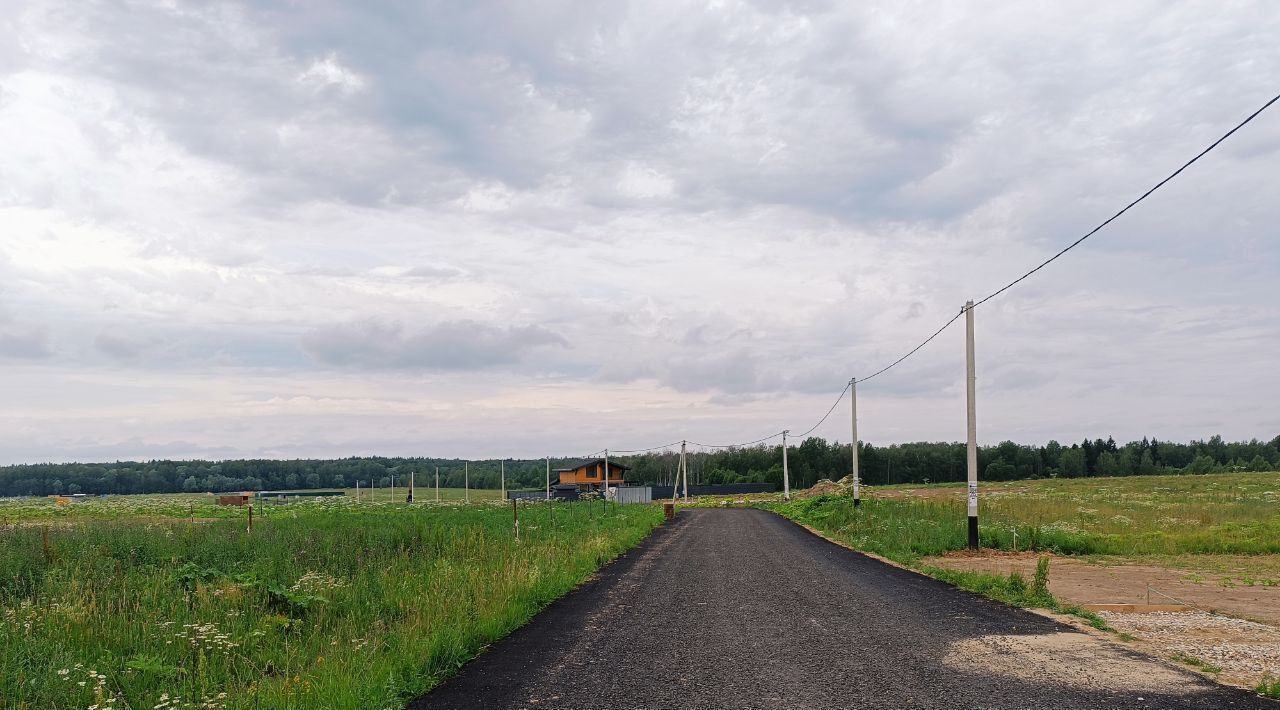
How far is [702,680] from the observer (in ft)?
27.2

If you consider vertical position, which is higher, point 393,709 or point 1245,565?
point 393,709

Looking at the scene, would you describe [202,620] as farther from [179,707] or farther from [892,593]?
[892,593]

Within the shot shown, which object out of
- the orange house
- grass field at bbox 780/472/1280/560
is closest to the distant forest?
the orange house

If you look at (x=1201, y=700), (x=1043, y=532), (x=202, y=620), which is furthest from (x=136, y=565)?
(x=1043, y=532)

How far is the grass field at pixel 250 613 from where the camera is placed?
7.72 m

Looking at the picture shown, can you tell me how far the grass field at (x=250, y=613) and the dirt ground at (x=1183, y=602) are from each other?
8.38 metres

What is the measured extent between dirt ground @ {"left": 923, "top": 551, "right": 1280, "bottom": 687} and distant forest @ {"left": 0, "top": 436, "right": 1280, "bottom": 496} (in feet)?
359

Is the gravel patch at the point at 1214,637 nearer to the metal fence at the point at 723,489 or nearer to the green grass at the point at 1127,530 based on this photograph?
the green grass at the point at 1127,530

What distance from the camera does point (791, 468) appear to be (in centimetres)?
14025

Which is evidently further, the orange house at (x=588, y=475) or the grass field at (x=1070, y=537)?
the orange house at (x=588, y=475)

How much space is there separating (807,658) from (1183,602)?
862cm

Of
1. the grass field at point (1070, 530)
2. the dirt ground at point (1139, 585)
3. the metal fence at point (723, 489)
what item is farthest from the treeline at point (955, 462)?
the dirt ground at point (1139, 585)

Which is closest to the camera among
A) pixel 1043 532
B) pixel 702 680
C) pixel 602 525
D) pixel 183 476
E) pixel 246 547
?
pixel 702 680

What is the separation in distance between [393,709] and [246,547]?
11.6 metres
